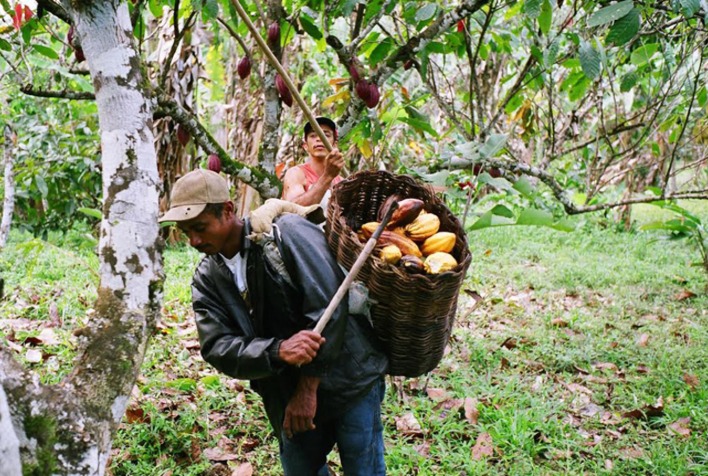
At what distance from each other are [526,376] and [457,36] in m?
1.90

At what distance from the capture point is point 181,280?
15.0 feet

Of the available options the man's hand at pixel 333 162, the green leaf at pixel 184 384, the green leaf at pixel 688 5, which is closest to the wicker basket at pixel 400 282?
the man's hand at pixel 333 162

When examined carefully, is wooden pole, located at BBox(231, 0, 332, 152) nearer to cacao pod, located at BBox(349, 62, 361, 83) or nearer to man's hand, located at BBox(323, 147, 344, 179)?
man's hand, located at BBox(323, 147, 344, 179)

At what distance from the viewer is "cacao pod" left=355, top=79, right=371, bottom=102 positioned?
2746 mm

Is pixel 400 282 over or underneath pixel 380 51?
underneath

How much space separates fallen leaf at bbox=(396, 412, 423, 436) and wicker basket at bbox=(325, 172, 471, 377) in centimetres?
115

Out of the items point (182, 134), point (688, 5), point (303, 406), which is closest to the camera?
point (303, 406)

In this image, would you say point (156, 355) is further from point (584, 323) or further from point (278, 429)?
point (584, 323)

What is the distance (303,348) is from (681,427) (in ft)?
7.01

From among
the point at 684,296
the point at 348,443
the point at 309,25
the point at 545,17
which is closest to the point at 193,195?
the point at 348,443

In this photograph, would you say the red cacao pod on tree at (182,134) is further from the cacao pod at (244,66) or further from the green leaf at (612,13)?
the green leaf at (612,13)

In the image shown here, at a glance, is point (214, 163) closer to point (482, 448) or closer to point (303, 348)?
point (303, 348)

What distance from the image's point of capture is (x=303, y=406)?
5.16 feet

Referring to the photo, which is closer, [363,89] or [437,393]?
[363,89]
